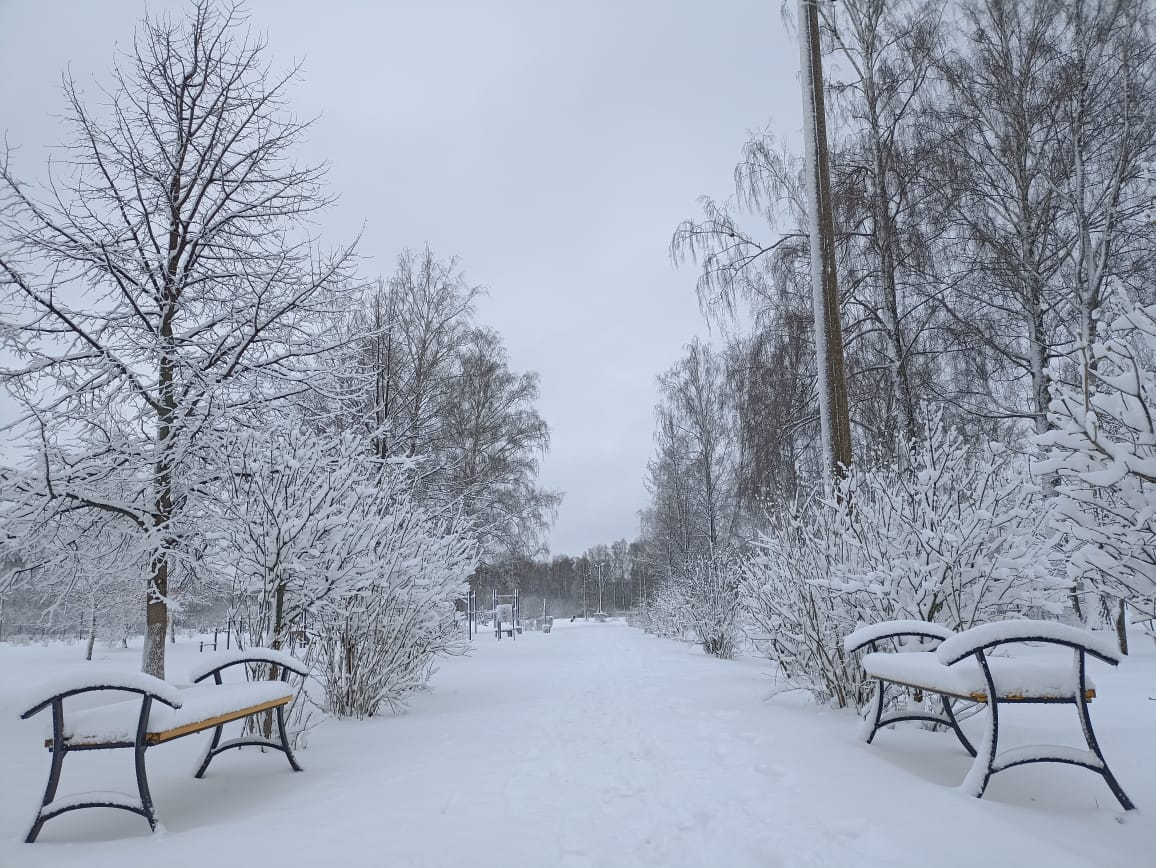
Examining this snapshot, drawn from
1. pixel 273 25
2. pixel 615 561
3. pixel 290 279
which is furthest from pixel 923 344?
pixel 615 561

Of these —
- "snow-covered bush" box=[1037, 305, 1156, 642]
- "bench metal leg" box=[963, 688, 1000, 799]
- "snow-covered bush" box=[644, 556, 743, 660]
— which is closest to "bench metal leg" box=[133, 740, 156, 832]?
"bench metal leg" box=[963, 688, 1000, 799]

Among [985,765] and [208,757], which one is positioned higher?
[985,765]

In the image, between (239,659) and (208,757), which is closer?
(208,757)

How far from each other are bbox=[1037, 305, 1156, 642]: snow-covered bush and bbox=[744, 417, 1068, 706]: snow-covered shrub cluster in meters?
0.97

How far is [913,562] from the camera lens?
4.01 meters

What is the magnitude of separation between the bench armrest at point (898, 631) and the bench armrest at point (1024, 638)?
657 mm

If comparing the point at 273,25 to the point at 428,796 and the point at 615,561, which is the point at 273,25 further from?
the point at 615,561

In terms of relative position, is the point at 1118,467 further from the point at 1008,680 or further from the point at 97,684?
the point at 97,684

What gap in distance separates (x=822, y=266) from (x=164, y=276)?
6.25 m

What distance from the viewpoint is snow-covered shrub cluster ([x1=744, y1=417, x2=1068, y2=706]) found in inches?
156

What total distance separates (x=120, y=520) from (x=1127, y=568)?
708 centimetres

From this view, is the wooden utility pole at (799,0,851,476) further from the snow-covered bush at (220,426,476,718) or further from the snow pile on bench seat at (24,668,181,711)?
the snow pile on bench seat at (24,668,181,711)

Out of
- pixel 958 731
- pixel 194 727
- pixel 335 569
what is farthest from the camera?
pixel 335 569

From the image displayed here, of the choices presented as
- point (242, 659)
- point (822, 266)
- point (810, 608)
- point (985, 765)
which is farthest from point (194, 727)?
point (822, 266)
